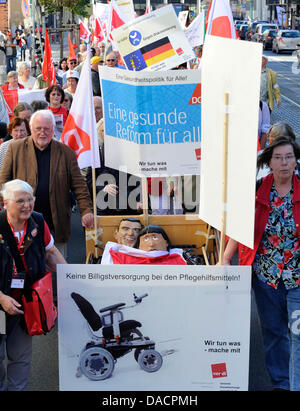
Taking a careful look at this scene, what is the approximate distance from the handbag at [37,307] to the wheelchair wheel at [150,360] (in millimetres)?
696

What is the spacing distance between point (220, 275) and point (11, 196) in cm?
140

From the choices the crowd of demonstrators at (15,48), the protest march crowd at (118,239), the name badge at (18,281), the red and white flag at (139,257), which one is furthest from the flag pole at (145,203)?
the crowd of demonstrators at (15,48)

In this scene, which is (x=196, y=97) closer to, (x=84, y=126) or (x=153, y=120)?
(x=153, y=120)

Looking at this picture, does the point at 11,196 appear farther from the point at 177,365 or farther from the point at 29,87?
the point at 29,87

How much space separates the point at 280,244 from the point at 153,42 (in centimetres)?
419

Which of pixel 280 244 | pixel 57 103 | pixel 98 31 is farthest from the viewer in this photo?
pixel 98 31

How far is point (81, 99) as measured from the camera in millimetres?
6293

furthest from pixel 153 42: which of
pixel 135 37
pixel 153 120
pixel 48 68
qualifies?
pixel 48 68

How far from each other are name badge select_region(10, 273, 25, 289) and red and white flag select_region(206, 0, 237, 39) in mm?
3985

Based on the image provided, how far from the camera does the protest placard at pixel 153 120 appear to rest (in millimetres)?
5707

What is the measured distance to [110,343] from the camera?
4137 mm

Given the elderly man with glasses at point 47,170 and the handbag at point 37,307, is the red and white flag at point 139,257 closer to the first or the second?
the elderly man with glasses at point 47,170

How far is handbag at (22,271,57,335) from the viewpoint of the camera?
173 inches
